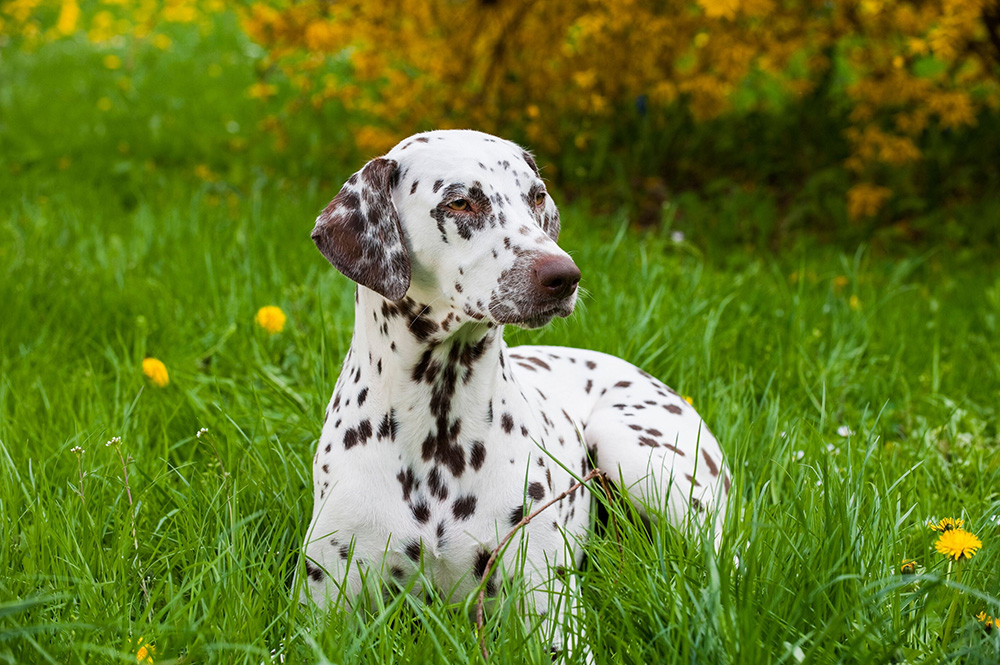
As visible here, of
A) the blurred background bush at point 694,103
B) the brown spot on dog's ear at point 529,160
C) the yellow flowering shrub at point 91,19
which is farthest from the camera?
the yellow flowering shrub at point 91,19

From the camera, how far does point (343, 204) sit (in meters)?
2.29

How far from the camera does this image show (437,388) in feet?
7.65

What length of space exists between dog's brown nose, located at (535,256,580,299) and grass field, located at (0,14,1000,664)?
488mm

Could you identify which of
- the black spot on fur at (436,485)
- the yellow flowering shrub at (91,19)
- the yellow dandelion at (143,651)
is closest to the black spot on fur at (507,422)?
the black spot on fur at (436,485)

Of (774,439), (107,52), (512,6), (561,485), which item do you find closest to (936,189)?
(512,6)

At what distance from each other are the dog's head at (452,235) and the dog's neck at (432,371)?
0.24 ft

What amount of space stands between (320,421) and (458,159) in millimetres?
1250

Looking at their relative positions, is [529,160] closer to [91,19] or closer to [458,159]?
[458,159]

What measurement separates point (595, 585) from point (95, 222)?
4.56 m

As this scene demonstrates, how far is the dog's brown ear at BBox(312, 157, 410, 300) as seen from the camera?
2189 mm

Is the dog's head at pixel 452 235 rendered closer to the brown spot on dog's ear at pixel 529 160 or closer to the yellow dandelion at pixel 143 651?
the brown spot on dog's ear at pixel 529 160

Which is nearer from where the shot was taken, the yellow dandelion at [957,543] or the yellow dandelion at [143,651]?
the yellow dandelion at [143,651]

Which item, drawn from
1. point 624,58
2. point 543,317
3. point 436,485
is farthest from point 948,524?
point 624,58

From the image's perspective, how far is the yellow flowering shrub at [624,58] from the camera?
5.51 meters
